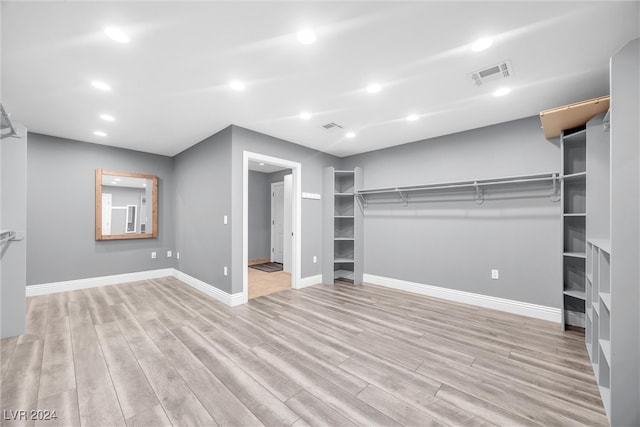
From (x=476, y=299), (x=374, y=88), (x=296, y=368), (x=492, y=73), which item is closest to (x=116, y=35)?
(x=374, y=88)

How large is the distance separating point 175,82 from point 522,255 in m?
4.42

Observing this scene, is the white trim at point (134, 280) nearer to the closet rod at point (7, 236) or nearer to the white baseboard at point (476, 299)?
the closet rod at point (7, 236)

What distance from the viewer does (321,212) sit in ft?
16.0

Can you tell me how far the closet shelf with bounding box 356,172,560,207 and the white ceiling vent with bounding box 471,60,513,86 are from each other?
4.51 ft

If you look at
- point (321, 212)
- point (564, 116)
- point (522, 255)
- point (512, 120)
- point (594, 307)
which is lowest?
point (594, 307)

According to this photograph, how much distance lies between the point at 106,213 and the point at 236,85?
12.6 ft

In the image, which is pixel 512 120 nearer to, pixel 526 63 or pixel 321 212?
pixel 526 63

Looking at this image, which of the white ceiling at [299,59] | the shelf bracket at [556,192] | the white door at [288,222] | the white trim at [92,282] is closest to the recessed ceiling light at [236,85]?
the white ceiling at [299,59]

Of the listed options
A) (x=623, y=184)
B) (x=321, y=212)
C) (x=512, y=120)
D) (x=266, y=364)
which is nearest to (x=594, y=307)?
(x=623, y=184)

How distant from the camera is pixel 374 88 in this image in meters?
2.56

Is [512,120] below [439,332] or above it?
above

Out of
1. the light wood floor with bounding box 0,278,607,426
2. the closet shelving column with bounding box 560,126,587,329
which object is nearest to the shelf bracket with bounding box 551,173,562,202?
the closet shelving column with bounding box 560,126,587,329

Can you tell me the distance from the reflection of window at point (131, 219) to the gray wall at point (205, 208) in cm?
72

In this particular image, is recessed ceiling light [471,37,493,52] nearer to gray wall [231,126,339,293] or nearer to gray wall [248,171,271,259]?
gray wall [231,126,339,293]
